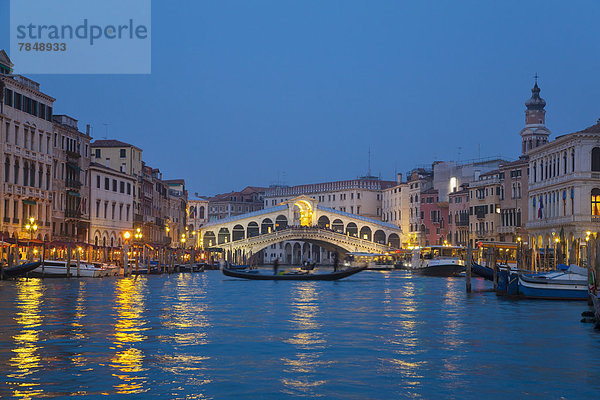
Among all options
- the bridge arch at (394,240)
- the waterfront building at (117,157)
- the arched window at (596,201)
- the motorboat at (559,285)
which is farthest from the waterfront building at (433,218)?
the motorboat at (559,285)

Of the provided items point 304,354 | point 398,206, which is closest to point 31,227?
point 304,354

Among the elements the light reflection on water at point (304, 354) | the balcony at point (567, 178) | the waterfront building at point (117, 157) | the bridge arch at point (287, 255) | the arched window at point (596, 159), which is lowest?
the light reflection on water at point (304, 354)

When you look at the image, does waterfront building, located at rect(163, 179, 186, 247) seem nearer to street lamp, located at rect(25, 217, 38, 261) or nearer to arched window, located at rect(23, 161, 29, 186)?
arched window, located at rect(23, 161, 29, 186)

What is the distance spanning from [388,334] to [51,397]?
8017 mm

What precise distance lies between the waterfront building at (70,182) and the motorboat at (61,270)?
5.02 metres

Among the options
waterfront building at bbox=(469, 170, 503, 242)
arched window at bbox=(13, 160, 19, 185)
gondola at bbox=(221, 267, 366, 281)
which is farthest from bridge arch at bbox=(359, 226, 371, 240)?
arched window at bbox=(13, 160, 19, 185)

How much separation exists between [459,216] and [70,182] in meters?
35.7

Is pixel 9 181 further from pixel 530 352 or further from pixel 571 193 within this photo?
pixel 530 352

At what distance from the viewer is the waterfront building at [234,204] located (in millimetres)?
117500

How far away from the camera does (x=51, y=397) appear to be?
34.8ft

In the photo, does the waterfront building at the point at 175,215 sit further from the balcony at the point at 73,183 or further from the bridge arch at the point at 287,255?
the balcony at the point at 73,183

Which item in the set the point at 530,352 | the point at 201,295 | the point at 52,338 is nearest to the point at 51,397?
the point at 52,338

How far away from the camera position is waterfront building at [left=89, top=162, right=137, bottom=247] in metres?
52.0

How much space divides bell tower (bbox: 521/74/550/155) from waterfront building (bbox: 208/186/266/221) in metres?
45.5
